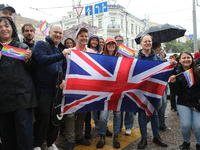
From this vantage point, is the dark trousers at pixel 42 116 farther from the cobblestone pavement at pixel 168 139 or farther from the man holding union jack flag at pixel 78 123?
the cobblestone pavement at pixel 168 139

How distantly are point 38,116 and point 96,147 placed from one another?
1.37 m

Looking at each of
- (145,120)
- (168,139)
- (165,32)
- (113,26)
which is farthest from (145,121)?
(113,26)

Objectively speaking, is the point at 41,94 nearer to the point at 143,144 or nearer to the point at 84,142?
the point at 84,142

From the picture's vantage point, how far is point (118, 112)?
3.76 metres

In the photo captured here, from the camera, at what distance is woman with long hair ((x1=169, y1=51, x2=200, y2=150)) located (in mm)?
3393

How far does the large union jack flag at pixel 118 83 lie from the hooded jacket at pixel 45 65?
0.44 m

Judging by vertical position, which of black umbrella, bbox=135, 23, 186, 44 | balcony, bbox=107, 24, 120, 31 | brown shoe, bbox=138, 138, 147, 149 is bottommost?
brown shoe, bbox=138, 138, 147, 149

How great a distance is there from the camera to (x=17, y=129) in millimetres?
2662

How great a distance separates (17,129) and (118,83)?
188 centimetres

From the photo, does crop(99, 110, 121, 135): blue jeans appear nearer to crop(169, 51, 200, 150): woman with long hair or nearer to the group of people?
the group of people

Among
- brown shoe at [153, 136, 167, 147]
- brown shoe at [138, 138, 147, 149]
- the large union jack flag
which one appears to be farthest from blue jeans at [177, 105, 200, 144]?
brown shoe at [138, 138, 147, 149]

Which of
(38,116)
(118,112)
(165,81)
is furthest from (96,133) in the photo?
(165,81)

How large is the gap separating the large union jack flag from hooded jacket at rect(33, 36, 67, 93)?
0.44 metres

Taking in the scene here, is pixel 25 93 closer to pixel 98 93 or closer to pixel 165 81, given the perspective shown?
pixel 98 93
